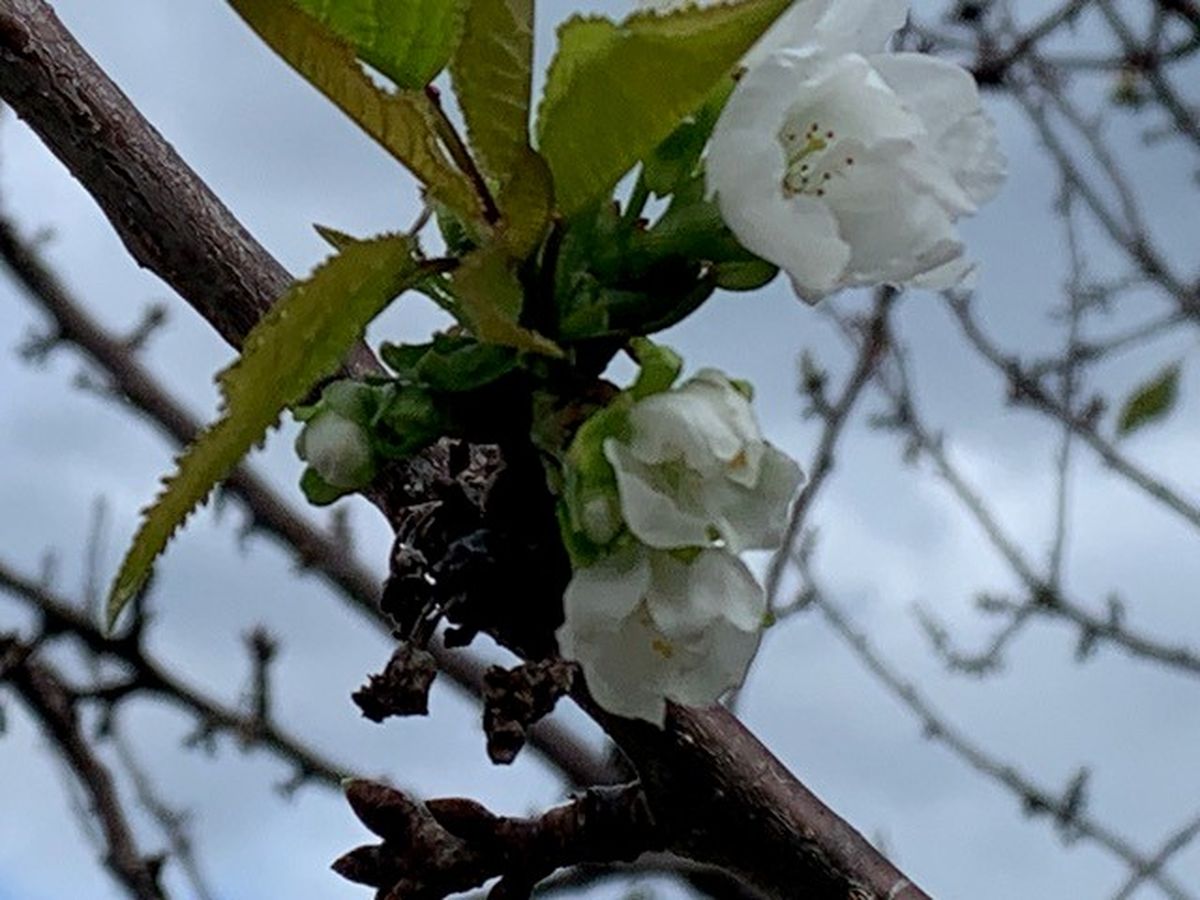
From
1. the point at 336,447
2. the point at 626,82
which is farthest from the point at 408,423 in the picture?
the point at 626,82

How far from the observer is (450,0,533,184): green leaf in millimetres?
455

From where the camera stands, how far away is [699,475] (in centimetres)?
47

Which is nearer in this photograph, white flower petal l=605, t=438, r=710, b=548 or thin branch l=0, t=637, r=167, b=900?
white flower petal l=605, t=438, r=710, b=548

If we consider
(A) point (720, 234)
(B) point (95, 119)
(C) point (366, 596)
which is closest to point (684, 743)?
(A) point (720, 234)

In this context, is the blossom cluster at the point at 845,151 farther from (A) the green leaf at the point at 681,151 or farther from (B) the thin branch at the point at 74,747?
(B) the thin branch at the point at 74,747

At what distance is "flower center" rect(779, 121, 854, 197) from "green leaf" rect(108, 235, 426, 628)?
0.11 metres

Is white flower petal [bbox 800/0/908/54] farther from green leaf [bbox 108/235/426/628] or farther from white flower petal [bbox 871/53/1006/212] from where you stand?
green leaf [bbox 108/235/426/628]

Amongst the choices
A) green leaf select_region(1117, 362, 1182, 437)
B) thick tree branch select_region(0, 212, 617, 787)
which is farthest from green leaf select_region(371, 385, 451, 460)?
green leaf select_region(1117, 362, 1182, 437)

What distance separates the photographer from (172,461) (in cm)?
46

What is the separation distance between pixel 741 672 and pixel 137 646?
96cm

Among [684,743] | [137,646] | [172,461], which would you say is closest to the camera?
[172,461]

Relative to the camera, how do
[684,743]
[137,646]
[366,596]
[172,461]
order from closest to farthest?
1. [172,461]
2. [684,743]
3. [137,646]
4. [366,596]

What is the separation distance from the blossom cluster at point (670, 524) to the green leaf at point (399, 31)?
0.37ft

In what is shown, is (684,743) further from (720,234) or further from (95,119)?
(95,119)
